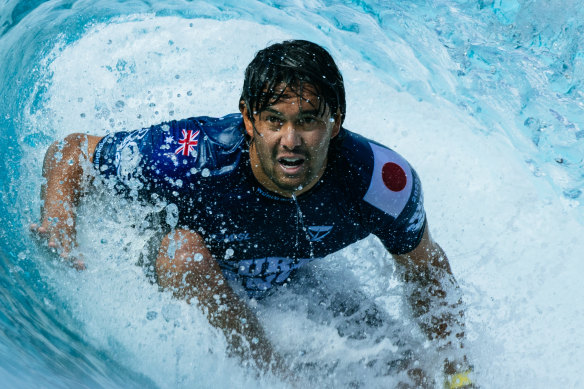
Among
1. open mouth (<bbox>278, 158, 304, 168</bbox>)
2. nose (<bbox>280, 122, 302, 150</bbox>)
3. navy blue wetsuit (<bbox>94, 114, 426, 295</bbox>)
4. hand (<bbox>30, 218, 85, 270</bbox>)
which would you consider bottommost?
hand (<bbox>30, 218, 85, 270</bbox>)

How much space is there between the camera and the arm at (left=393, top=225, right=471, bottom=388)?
230 centimetres

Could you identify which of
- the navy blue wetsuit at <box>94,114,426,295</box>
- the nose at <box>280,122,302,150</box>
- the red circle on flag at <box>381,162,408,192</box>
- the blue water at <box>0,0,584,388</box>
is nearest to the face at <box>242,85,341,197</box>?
the nose at <box>280,122,302,150</box>

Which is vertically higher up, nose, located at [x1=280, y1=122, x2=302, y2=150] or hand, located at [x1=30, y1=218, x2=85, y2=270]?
nose, located at [x1=280, y1=122, x2=302, y2=150]

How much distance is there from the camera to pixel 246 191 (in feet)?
6.53

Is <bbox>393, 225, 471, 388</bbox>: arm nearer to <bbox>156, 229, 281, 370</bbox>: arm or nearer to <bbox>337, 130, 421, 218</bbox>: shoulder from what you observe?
<bbox>337, 130, 421, 218</bbox>: shoulder

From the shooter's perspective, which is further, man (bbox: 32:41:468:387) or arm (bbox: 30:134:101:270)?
arm (bbox: 30:134:101:270)

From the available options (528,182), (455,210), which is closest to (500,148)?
(528,182)

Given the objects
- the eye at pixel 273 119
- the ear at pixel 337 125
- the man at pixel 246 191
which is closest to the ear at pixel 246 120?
the man at pixel 246 191

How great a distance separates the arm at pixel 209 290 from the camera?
2016 mm

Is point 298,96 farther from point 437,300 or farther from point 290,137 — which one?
point 437,300

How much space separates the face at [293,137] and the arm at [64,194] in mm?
677

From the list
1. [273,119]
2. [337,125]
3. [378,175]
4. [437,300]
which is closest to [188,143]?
[273,119]

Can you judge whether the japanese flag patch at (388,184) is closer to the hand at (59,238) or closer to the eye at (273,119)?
the eye at (273,119)

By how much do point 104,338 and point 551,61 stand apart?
2821mm
